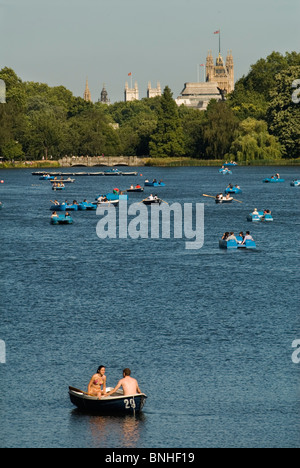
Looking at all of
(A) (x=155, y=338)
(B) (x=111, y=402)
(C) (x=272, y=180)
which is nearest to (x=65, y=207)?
(C) (x=272, y=180)

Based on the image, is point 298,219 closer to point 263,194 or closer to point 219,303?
point 263,194

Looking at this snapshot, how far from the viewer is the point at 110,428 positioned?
35.1 metres

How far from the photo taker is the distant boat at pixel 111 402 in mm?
35469

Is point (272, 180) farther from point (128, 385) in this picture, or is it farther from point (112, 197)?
point (128, 385)

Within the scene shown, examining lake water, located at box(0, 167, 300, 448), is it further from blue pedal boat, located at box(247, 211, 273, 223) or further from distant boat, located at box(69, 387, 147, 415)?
blue pedal boat, located at box(247, 211, 273, 223)

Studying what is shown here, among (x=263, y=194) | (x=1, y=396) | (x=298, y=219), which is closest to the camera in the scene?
(x=1, y=396)

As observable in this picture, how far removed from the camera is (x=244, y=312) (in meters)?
54.0

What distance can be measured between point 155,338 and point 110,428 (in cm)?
1278

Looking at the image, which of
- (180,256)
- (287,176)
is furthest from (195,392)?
(287,176)

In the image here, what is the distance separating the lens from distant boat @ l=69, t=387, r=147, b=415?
3547 cm

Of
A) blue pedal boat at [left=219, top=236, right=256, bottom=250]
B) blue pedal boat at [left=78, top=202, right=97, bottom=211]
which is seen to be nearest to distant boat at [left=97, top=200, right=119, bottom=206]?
blue pedal boat at [left=78, top=202, right=97, bottom=211]

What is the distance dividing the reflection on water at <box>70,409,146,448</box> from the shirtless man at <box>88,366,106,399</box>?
36.4 inches

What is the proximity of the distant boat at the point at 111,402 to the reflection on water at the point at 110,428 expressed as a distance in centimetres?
23
